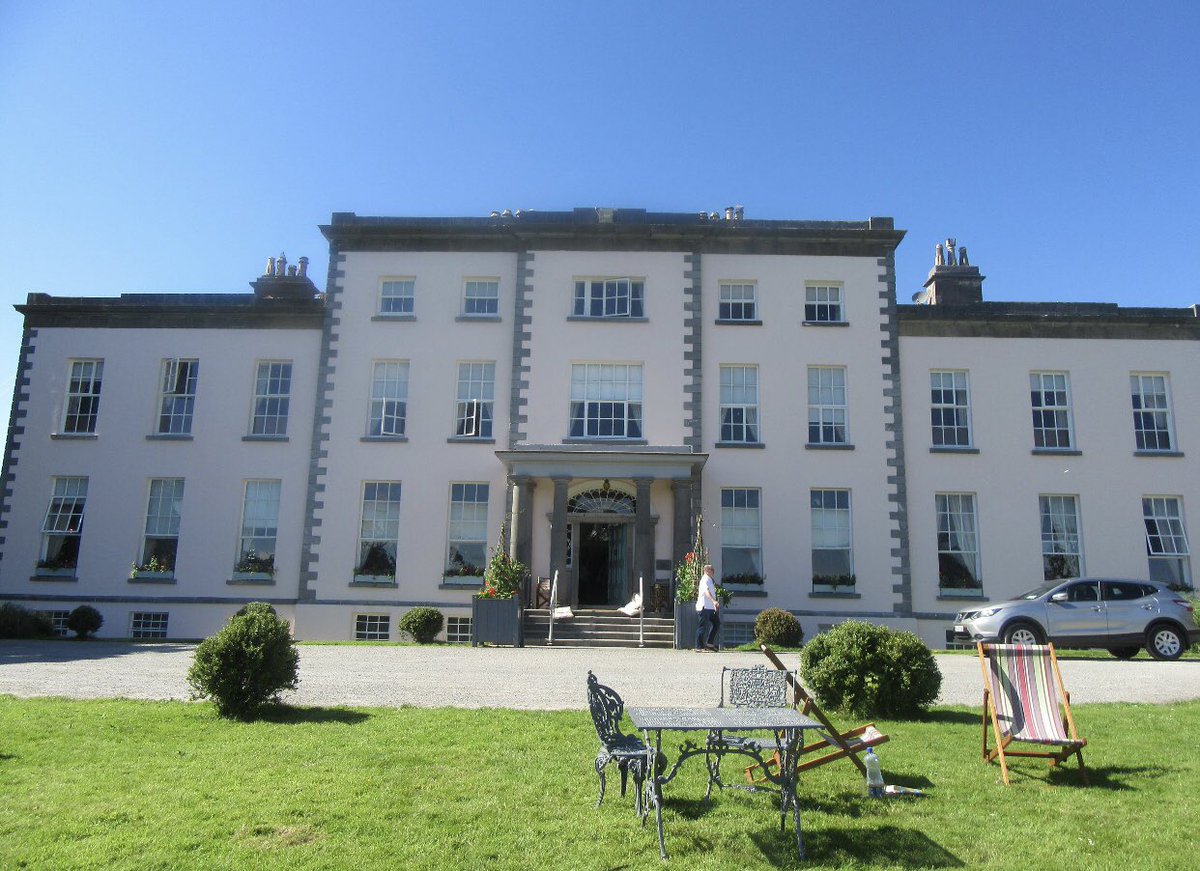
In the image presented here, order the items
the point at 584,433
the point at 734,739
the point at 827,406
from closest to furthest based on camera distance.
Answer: the point at 734,739
the point at 584,433
the point at 827,406

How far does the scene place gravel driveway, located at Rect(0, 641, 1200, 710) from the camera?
37.7 ft

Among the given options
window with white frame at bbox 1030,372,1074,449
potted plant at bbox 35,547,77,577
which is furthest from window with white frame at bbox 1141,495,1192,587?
potted plant at bbox 35,547,77,577

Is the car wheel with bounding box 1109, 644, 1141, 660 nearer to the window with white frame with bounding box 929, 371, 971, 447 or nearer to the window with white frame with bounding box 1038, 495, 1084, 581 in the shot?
the window with white frame with bounding box 1038, 495, 1084, 581

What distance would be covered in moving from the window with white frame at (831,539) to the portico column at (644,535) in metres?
4.31

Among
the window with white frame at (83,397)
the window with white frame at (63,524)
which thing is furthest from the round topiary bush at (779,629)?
the window with white frame at (83,397)

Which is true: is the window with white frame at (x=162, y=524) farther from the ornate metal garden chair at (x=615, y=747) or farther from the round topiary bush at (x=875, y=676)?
the ornate metal garden chair at (x=615, y=747)

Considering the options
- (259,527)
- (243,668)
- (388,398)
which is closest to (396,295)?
(388,398)

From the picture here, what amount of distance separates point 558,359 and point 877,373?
8359 millimetres

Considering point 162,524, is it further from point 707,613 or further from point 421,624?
point 707,613

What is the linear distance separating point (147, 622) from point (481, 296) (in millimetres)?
11986

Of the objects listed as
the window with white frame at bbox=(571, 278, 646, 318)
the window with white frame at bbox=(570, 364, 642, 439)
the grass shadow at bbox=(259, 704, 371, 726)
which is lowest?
the grass shadow at bbox=(259, 704, 371, 726)

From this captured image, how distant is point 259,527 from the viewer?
23.1m

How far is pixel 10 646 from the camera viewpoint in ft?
59.2

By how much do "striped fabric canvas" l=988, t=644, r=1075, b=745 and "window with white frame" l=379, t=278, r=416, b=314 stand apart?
18734 mm
